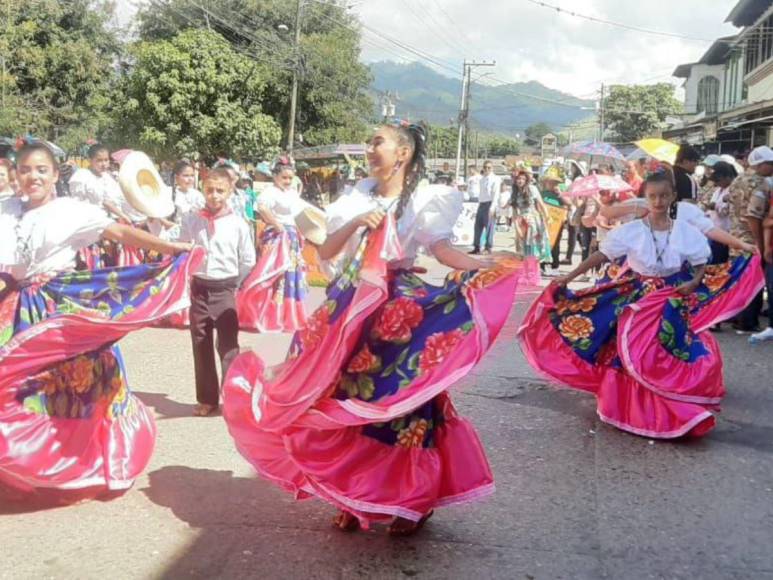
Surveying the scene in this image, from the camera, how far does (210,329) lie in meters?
6.06

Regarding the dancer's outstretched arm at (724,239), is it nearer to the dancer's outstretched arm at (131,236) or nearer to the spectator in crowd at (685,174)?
the spectator in crowd at (685,174)

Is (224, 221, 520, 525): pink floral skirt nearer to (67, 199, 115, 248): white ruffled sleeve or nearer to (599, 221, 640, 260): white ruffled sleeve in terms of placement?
(67, 199, 115, 248): white ruffled sleeve

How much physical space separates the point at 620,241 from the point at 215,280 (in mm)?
2723

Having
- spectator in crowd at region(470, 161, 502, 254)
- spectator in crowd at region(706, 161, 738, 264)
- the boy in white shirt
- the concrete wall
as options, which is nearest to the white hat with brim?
spectator in crowd at region(706, 161, 738, 264)

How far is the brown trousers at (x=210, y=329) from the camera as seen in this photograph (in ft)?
19.5

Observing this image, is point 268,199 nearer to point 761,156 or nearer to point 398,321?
point 761,156

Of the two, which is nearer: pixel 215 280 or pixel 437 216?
pixel 437 216

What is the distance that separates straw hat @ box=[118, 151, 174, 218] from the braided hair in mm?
1361

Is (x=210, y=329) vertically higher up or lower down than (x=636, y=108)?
lower down

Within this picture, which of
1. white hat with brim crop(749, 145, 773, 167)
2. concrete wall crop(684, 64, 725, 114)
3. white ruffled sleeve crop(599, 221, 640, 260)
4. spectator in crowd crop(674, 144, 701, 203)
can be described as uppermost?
concrete wall crop(684, 64, 725, 114)

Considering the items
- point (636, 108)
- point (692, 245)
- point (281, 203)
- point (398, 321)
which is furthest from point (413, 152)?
point (636, 108)

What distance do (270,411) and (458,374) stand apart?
32.8 inches

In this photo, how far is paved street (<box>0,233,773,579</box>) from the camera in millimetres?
3564

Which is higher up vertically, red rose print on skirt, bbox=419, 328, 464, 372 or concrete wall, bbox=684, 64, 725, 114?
concrete wall, bbox=684, 64, 725, 114
